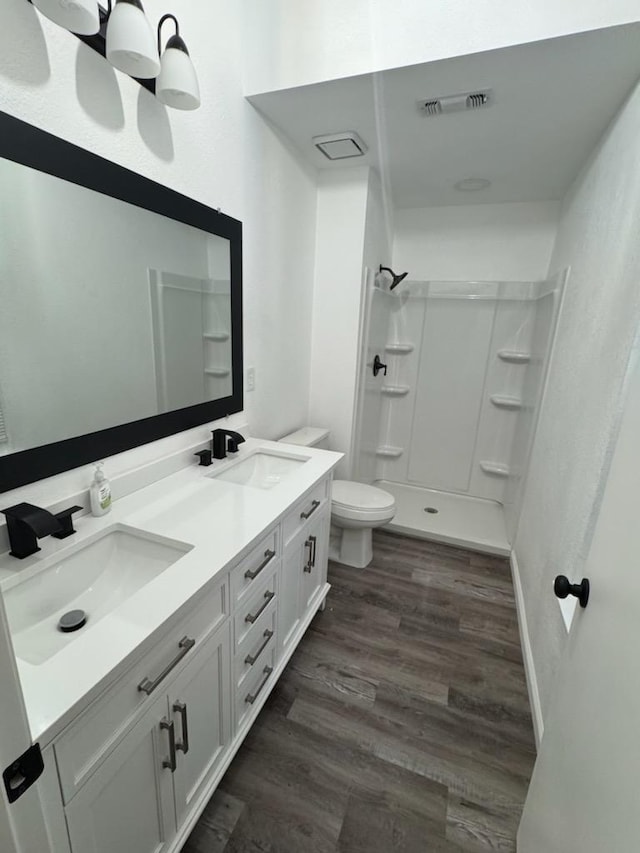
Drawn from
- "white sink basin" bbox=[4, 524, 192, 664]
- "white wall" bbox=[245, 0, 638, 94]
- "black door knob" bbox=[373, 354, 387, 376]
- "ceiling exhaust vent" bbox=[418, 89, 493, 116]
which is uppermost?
"white wall" bbox=[245, 0, 638, 94]

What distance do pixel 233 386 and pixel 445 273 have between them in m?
2.18

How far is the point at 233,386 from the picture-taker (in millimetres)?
1901

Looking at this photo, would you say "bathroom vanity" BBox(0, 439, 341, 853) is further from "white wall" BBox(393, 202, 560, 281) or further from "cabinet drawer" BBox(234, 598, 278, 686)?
"white wall" BBox(393, 202, 560, 281)

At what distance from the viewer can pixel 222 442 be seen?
1727 millimetres

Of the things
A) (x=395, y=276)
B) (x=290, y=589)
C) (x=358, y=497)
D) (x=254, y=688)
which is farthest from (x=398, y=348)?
(x=254, y=688)

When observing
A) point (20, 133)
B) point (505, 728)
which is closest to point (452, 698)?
point (505, 728)

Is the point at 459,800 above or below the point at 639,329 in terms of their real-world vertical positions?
below

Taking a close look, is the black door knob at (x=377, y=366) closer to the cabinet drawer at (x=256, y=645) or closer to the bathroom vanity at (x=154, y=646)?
the bathroom vanity at (x=154, y=646)

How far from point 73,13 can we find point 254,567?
149 cm

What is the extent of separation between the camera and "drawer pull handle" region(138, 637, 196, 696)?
2.72ft

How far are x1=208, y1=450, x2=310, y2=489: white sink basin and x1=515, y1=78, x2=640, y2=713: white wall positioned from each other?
3.60 ft

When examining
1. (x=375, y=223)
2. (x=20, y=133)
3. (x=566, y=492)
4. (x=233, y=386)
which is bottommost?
(x=566, y=492)

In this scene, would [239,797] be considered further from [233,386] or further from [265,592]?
[233,386]

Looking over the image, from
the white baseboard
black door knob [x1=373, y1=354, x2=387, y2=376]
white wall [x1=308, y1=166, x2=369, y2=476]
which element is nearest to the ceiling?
white wall [x1=308, y1=166, x2=369, y2=476]
